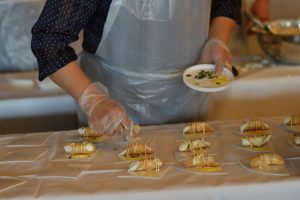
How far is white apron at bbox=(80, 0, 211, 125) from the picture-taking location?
1.11 m

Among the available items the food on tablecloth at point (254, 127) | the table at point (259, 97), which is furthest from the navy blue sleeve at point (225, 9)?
the food on tablecloth at point (254, 127)

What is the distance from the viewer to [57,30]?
1.03 metres

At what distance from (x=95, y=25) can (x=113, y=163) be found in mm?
374

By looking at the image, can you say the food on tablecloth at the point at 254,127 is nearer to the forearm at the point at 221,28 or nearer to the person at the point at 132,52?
the person at the point at 132,52

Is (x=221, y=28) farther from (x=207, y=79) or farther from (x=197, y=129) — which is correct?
(x=197, y=129)

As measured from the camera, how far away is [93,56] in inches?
Answer: 49.6

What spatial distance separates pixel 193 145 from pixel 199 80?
204 mm

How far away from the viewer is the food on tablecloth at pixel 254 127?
112 cm

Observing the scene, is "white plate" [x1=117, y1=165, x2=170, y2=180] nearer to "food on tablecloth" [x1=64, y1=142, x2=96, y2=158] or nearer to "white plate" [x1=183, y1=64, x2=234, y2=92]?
"food on tablecloth" [x1=64, y1=142, x2=96, y2=158]

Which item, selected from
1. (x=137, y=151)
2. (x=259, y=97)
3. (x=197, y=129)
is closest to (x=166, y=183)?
(x=137, y=151)

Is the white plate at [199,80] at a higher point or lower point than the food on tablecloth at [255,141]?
higher

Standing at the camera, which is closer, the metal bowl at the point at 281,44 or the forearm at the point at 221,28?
the forearm at the point at 221,28

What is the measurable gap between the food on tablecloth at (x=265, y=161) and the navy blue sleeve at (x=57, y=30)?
0.47 meters

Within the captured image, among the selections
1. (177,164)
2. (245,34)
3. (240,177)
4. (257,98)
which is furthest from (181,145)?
(245,34)
